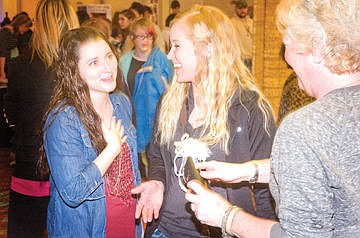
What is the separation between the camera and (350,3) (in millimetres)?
1190

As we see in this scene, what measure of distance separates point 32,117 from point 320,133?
205cm

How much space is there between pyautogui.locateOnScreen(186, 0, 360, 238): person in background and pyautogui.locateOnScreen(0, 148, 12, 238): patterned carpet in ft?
11.8

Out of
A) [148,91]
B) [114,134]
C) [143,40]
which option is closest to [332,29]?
[114,134]

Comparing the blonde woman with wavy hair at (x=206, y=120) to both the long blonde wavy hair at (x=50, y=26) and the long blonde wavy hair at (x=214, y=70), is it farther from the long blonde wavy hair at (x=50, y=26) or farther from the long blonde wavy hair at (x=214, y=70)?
the long blonde wavy hair at (x=50, y=26)

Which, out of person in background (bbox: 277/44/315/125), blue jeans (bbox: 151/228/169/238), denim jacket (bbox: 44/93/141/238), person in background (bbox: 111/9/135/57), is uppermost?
person in background (bbox: 111/9/135/57)

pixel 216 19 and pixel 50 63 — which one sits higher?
pixel 216 19

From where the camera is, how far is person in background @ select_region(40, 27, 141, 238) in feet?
6.25

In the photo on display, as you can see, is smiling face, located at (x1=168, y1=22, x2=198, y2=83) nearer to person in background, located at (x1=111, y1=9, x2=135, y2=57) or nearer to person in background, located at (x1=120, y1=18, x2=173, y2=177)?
person in background, located at (x1=120, y1=18, x2=173, y2=177)

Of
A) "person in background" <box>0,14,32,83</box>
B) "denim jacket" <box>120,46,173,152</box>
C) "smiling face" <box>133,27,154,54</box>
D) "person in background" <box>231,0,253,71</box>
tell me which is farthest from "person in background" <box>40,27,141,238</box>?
"person in background" <box>0,14,32,83</box>

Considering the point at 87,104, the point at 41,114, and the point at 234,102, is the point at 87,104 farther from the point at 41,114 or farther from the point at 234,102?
the point at 41,114

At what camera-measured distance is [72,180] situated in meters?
1.87

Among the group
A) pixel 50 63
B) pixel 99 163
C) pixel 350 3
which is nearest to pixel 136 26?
pixel 50 63

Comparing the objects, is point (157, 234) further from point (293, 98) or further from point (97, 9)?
point (97, 9)

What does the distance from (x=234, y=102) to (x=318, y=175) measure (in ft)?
3.14
